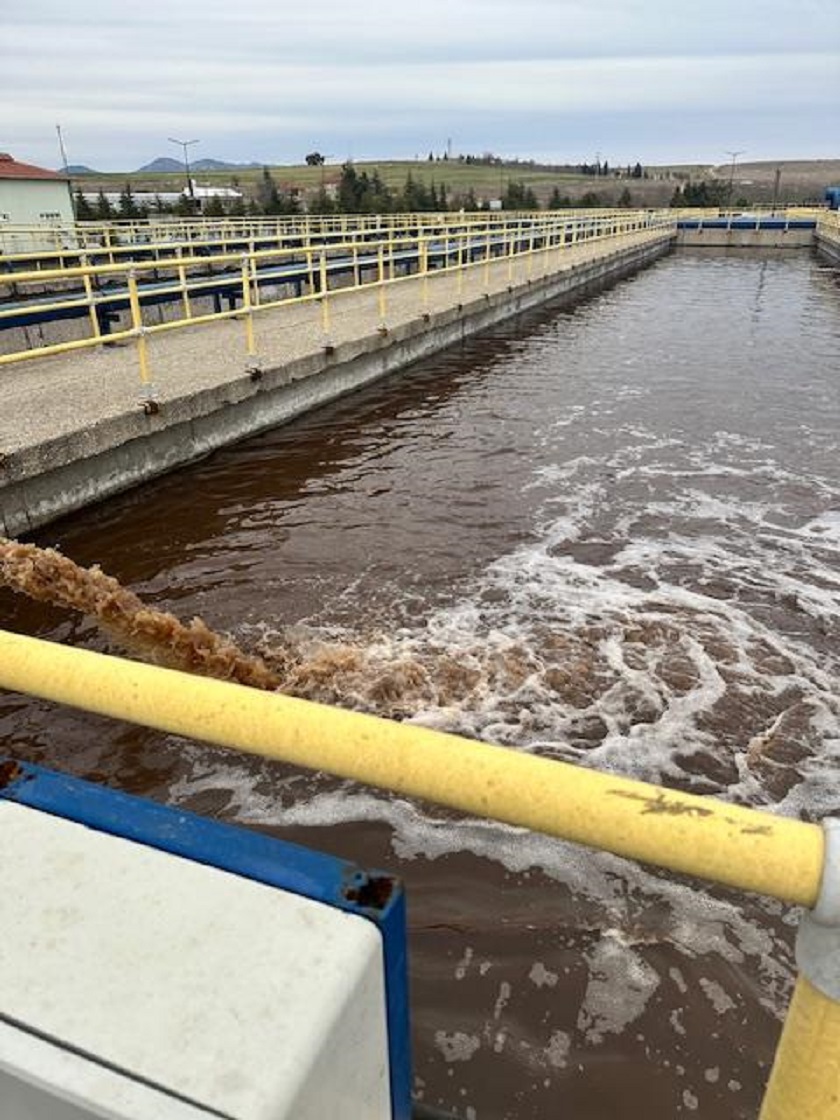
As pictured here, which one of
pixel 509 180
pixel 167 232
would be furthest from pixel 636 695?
pixel 509 180

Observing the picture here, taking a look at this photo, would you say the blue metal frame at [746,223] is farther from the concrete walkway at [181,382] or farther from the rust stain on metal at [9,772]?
the rust stain on metal at [9,772]

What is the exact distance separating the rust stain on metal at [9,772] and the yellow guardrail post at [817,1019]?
1.16 meters

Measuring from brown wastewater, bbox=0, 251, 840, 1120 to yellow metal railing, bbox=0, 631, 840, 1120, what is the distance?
1692mm

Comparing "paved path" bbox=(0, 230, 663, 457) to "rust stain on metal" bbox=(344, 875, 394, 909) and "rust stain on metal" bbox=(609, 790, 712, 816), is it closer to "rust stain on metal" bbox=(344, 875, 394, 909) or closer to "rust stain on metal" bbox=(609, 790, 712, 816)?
"rust stain on metal" bbox=(344, 875, 394, 909)

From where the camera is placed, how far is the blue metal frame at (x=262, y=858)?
1.08 metres

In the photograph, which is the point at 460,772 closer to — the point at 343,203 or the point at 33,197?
the point at 33,197

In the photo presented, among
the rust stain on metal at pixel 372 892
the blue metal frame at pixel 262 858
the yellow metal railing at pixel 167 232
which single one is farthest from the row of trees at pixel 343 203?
the rust stain on metal at pixel 372 892

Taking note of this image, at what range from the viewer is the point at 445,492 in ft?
22.9

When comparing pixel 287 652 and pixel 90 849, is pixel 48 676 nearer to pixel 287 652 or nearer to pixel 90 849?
pixel 90 849

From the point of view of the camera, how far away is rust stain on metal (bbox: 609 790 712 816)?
0.90m

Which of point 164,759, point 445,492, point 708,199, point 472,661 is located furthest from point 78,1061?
point 708,199

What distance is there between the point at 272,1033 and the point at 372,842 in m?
2.37

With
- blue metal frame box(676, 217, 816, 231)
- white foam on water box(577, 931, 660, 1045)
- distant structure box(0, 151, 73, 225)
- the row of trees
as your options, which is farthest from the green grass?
white foam on water box(577, 931, 660, 1045)

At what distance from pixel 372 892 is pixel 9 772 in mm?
672
